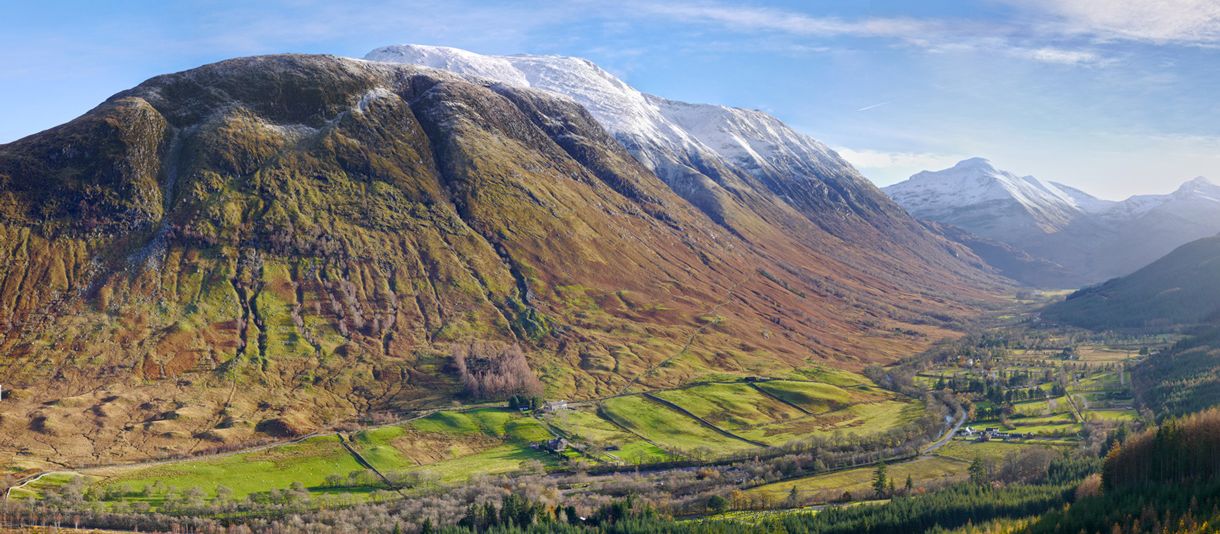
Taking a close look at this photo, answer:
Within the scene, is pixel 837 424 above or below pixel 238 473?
below

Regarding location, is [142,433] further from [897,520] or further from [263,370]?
[897,520]

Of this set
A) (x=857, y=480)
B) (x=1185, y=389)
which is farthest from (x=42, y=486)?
(x=1185, y=389)

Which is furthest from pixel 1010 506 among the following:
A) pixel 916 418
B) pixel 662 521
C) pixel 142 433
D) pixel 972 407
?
pixel 142 433

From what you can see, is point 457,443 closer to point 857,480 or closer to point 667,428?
point 667,428

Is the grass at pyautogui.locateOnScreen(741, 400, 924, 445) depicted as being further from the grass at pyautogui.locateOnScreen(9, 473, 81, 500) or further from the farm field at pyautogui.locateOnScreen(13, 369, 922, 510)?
the grass at pyautogui.locateOnScreen(9, 473, 81, 500)

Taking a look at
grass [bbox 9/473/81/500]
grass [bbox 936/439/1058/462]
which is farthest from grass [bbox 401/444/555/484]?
A: grass [bbox 936/439/1058/462]

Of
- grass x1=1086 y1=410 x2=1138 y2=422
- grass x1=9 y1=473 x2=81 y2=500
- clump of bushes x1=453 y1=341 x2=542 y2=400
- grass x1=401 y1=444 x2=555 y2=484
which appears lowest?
grass x1=401 y1=444 x2=555 y2=484

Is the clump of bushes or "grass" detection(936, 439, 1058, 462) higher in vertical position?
the clump of bushes

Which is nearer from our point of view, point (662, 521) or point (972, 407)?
point (662, 521)

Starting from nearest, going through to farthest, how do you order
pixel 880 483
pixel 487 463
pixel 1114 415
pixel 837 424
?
pixel 880 483 → pixel 487 463 → pixel 1114 415 → pixel 837 424

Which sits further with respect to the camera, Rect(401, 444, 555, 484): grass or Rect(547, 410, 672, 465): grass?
Rect(547, 410, 672, 465): grass

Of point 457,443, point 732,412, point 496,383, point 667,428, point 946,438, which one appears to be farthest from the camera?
point 496,383
